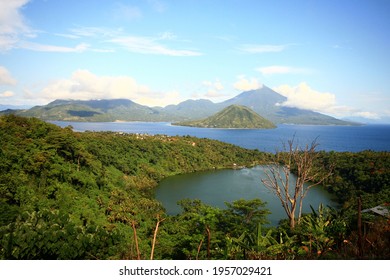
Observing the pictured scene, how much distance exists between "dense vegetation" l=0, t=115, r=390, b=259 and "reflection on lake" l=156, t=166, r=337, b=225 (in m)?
1.36

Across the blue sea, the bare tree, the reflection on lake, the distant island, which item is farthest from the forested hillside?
the distant island

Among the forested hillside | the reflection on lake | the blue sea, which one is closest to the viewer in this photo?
the forested hillside

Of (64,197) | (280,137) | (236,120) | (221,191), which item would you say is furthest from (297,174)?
(236,120)

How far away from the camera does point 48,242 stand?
7281 millimetres

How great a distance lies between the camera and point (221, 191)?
23031 millimetres

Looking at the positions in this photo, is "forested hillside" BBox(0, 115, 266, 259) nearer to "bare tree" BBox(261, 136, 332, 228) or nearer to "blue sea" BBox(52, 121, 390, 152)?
"bare tree" BBox(261, 136, 332, 228)

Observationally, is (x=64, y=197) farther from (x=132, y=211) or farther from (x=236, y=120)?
A: (x=236, y=120)

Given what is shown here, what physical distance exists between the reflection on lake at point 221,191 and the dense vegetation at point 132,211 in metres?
1.36

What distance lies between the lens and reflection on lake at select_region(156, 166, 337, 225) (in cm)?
1917

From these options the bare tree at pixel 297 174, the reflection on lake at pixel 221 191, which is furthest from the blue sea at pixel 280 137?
the bare tree at pixel 297 174

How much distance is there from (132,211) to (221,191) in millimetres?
9734

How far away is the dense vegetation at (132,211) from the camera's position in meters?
2.77

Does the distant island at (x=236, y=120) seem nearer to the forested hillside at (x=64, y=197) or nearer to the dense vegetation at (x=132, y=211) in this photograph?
the dense vegetation at (x=132, y=211)

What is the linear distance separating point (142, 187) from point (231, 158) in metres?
15.9
